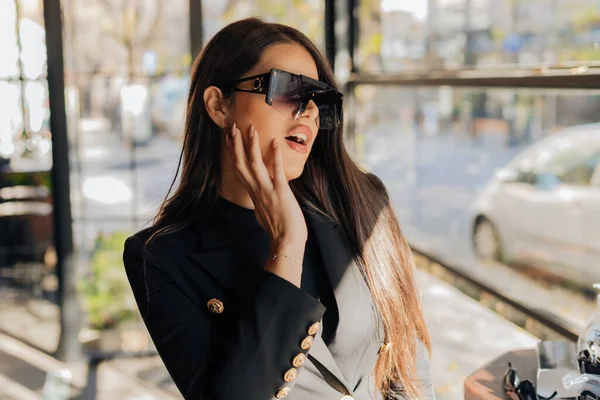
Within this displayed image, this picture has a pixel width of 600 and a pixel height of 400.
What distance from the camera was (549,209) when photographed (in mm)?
3604

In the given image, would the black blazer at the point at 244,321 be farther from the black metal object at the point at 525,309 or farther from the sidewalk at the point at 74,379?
the sidewalk at the point at 74,379

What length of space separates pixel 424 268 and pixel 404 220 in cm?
81

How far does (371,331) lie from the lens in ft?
4.37

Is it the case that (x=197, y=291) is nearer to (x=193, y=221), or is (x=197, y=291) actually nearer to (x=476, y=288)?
(x=193, y=221)

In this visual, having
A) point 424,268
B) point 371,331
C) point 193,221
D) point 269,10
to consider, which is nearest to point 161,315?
point 193,221

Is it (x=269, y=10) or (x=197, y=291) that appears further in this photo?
(x=269, y=10)

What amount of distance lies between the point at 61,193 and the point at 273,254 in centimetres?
330

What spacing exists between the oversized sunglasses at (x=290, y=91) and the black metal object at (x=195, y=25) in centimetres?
310

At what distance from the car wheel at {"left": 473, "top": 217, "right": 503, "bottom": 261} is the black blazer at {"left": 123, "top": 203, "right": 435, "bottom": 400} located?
2.77 m

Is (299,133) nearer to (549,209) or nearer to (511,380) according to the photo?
(511,380)

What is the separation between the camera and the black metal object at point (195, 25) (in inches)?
169

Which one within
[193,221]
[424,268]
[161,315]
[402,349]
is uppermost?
[193,221]

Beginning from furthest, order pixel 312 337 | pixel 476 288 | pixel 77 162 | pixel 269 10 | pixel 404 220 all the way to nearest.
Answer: pixel 404 220 → pixel 269 10 → pixel 77 162 → pixel 476 288 → pixel 312 337

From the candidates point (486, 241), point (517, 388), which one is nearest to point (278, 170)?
point (517, 388)
